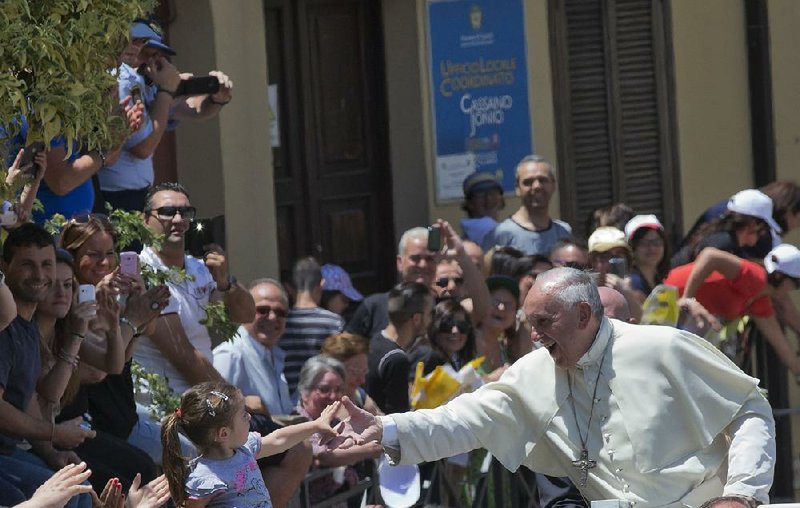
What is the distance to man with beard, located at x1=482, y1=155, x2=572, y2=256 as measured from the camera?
1129 cm

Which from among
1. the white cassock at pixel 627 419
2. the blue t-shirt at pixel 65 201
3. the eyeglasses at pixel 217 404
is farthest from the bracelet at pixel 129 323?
the white cassock at pixel 627 419

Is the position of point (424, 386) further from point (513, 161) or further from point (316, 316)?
point (513, 161)

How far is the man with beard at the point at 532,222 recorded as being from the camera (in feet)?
37.0

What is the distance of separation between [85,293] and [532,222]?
4.69 m

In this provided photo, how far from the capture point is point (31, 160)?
690cm

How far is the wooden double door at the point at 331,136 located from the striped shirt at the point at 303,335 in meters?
2.54

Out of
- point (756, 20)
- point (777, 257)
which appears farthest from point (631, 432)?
point (756, 20)

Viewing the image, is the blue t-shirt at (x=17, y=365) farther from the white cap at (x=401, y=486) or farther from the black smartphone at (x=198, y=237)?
the white cap at (x=401, y=486)

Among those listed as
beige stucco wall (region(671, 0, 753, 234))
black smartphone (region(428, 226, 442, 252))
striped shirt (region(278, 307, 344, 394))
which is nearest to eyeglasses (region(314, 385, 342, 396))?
striped shirt (region(278, 307, 344, 394))

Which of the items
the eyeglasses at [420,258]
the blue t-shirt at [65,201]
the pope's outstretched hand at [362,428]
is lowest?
the pope's outstretched hand at [362,428]

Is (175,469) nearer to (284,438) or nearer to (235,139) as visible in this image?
(284,438)

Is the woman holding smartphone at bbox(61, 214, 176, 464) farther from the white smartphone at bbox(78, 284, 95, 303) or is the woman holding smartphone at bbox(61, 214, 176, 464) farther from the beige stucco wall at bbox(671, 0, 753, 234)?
the beige stucco wall at bbox(671, 0, 753, 234)

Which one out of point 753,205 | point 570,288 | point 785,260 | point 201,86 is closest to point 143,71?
point 201,86

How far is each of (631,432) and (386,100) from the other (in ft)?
21.8
